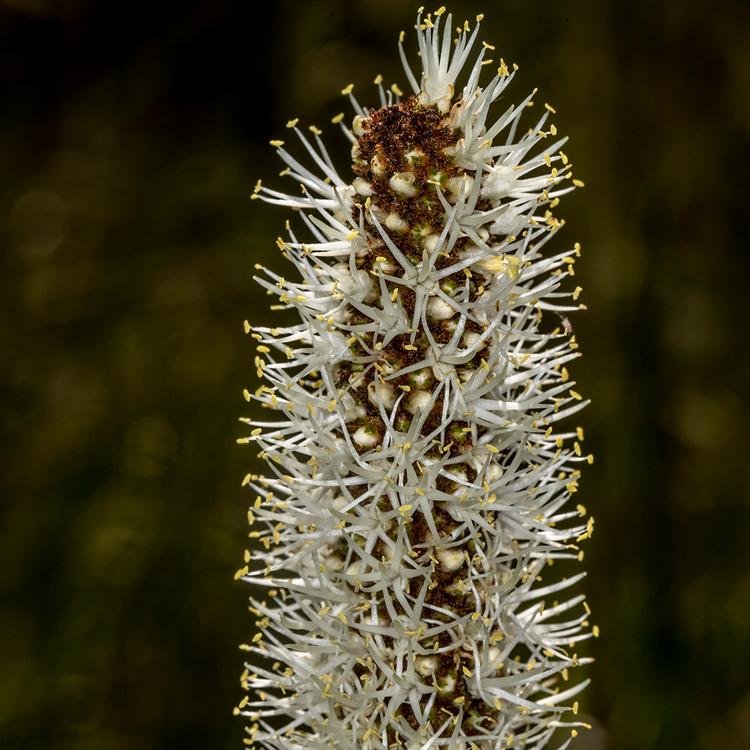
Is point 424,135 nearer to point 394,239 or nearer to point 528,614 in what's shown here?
point 394,239

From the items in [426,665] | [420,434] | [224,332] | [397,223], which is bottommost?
[426,665]

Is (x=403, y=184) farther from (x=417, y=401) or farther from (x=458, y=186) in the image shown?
(x=417, y=401)

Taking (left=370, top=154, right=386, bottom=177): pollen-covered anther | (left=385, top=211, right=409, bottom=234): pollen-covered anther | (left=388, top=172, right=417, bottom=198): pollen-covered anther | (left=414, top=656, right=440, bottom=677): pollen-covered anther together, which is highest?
(left=370, top=154, right=386, bottom=177): pollen-covered anther

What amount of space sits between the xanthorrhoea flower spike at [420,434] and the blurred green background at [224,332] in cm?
145

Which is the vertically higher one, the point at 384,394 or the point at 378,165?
the point at 378,165

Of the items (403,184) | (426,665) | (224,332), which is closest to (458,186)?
(403,184)

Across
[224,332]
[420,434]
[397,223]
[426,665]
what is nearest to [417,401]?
[420,434]

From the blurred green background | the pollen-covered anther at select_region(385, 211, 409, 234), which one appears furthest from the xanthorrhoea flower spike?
the blurred green background

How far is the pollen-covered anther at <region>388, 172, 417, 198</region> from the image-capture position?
1.64 meters

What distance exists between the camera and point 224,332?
3.76 metres

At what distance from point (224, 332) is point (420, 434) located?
7.29ft

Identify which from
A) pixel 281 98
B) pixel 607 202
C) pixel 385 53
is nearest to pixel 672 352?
pixel 607 202

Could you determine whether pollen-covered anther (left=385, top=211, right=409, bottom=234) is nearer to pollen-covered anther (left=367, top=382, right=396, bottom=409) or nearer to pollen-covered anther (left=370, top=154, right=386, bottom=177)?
pollen-covered anther (left=370, top=154, right=386, bottom=177)

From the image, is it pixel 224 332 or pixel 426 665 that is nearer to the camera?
pixel 426 665
